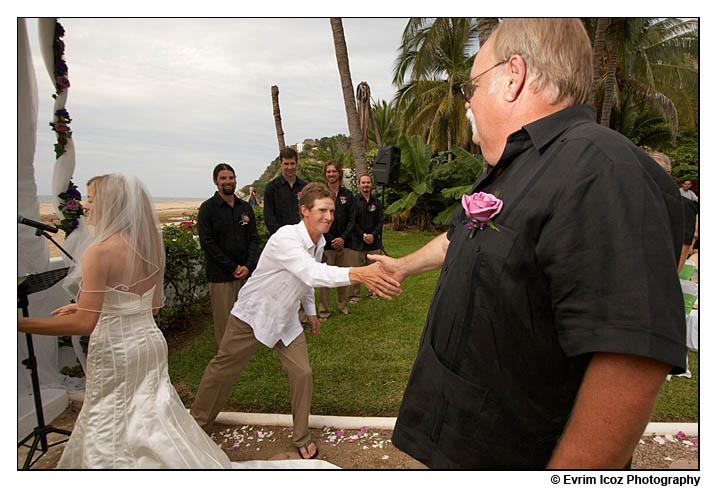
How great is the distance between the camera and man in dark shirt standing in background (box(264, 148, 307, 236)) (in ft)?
21.1

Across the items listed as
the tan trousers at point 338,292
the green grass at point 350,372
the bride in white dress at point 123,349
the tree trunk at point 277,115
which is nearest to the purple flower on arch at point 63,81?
the bride in white dress at point 123,349

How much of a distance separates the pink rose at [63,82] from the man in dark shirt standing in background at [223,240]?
6.44 ft

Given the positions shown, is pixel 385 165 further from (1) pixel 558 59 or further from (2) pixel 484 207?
(2) pixel 484 207

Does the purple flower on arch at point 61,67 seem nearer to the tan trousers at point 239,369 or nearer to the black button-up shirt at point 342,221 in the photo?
the tan trousers at point 239,369

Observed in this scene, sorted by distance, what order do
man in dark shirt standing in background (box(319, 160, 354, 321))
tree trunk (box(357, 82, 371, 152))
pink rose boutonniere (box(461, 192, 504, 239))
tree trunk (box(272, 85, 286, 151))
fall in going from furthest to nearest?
tree trunk (box(357, 82, 371, 152)) < tree trunk (box(272, 85, 286, 151)) < man in dark shirt standing in background (box(319, 160, 354, 321)) < pink rose boutonniere (box(461, 192, 504, 239))

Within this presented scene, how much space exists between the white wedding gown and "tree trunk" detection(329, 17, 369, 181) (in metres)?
6.48

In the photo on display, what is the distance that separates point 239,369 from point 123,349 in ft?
3.55

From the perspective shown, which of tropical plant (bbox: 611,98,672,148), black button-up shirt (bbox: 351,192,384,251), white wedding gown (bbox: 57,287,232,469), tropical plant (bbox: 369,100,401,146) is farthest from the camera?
tropical plant (bbox: 369,100,401,146)

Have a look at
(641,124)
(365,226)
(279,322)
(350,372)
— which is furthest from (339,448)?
(641,124)

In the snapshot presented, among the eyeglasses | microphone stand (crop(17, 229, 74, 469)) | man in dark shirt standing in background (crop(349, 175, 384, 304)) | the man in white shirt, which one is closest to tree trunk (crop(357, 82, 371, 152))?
man in dark shirt standing in background (crop(349, 175, 384, 304))

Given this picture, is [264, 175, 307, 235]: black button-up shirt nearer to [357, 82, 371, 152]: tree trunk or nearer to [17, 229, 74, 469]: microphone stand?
[17, 229, 74, 469]: microphone stand

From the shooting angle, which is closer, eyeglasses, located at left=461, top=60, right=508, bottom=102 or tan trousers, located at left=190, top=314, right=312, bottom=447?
eyeglasses, located at left=461, top=60, right=508, bottom=102

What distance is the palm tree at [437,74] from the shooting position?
22656 mm

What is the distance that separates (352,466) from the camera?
10.6 ft
